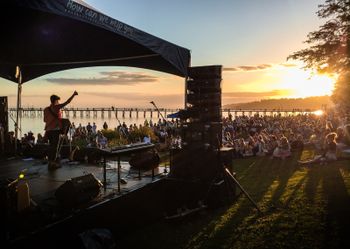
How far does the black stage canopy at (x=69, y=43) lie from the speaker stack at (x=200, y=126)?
645mm

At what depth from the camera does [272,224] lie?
6.26 meters

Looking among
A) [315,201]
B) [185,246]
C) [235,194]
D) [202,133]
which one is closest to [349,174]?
[315,201]

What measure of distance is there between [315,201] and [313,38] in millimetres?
15442

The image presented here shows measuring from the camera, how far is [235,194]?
27.2ft

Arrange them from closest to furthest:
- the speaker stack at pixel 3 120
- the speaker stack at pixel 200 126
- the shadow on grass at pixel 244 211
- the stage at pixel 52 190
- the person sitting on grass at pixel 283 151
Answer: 1. the stage at pixel 52 190
2. the shadow on grass at pixel 244 211
3. the speaker stack at pixel 200 126
4. the speaker stack at pixel 3 120
5. the person sitting on grass at pixel 283 151

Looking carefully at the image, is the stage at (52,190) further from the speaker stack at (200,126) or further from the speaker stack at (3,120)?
the speaker stack at (3,120)

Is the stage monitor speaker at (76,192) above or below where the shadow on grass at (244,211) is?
above

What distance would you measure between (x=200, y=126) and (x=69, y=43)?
14.3 ft

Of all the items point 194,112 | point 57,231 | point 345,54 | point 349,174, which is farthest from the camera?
point 345,54

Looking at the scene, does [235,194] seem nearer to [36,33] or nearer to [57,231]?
[57,231]

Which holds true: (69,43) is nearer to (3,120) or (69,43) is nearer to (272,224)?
(3,120)

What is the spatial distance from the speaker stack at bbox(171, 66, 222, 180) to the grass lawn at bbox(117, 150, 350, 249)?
3.64 ft

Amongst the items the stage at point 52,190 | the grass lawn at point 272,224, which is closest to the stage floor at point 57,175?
the stage at point 52,190

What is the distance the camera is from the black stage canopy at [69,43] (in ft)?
19.0
